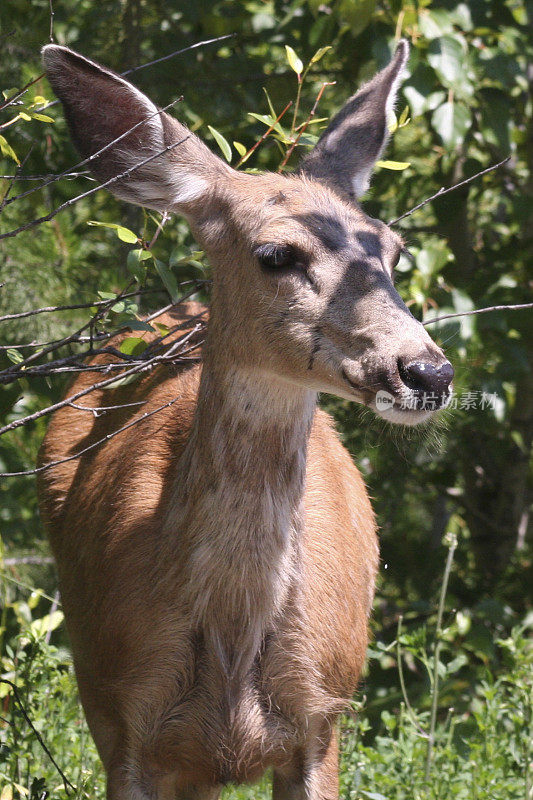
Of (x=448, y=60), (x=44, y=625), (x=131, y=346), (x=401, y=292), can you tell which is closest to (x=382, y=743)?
(x=44, y=625)

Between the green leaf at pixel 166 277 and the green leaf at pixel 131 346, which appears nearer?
the green leaf at pixel 166 277

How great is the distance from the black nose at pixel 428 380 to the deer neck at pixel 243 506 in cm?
64

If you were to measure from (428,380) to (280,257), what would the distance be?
2.58 feet

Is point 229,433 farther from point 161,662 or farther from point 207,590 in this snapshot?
point 161,662

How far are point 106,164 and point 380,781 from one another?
2.54m

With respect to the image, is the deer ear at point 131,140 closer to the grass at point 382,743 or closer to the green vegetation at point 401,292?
the green vegetation at point 401,292

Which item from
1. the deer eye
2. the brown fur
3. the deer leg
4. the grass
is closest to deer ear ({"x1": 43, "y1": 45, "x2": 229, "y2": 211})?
the deer eye

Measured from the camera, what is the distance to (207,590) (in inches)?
141

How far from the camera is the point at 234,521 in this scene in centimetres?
357

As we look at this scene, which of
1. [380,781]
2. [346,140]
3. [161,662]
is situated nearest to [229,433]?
[161,662]

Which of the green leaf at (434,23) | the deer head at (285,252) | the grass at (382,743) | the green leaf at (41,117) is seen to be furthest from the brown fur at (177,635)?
the green leaf at (434,23)

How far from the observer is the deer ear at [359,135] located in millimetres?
4273

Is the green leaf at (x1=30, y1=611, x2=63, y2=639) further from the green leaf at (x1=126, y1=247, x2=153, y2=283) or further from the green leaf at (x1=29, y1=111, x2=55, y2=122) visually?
the green leaf at (x1=29, y1=111, x2=55, y2=122)

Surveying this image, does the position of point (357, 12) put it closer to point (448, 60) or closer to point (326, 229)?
point (448, 60)
